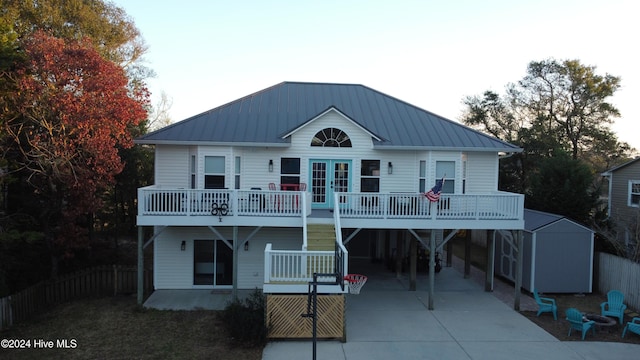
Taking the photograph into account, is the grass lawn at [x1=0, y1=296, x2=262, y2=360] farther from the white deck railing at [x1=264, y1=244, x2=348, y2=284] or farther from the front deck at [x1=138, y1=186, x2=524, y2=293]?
the front deck at [x1=138, y1=186, x2=524, y2=293]

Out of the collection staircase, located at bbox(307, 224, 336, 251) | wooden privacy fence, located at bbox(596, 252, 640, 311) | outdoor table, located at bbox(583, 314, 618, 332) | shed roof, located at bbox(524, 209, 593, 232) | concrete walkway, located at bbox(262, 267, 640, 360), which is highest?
shed roof, located at bbox(524, 209, 593, 232)

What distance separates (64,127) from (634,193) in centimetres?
2390

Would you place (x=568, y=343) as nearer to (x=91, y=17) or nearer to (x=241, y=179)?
(x=241, y=179)

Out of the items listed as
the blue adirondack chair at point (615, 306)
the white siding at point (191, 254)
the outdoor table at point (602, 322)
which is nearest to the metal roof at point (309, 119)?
the white siding at point (191, 254)

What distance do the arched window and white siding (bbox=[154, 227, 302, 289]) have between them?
3.39 meters

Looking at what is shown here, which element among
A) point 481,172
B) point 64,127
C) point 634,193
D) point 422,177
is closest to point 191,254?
point 64,127

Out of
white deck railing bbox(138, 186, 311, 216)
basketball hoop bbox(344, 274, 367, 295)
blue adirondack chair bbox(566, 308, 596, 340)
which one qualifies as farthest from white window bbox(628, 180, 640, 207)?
basketball hoop bbox(344, 274, 367, 295)

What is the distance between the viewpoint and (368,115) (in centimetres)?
1820

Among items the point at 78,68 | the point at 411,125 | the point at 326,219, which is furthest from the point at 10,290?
Answer: the point at 411,125

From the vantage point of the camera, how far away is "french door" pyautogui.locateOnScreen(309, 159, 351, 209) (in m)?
16.5

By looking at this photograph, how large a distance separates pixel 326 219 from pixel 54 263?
9.63m

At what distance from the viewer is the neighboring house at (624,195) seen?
2052 cm

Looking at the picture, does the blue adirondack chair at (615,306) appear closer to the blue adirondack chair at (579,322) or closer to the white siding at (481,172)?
the blue adirondack chair at (579,322)

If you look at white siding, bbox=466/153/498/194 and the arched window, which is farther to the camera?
white siding, bbox=466/153/498/194
